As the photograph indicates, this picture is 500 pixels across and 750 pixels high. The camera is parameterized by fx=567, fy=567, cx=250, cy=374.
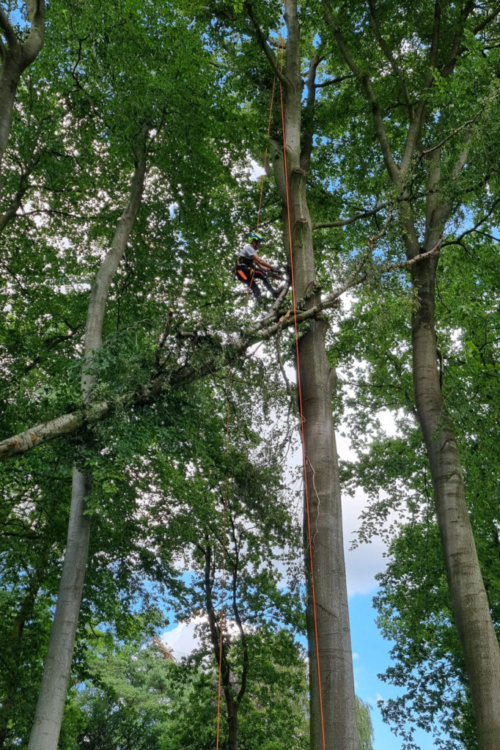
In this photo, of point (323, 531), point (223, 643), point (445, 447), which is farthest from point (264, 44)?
point (223, 643)

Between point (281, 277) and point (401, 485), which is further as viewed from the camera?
point (401, 485)

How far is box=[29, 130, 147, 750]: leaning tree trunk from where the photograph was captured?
254 inches

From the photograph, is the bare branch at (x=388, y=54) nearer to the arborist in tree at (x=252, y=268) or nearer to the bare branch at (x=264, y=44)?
the bare branch at (x=264, y=44)

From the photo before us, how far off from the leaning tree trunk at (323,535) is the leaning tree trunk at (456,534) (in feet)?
5.35

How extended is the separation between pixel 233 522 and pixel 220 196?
7455mm

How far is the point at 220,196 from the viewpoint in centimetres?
1273

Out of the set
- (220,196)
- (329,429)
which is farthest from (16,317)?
(329,429)

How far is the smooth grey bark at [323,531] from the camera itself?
456cm

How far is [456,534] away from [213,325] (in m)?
3.69

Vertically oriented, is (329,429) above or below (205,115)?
below

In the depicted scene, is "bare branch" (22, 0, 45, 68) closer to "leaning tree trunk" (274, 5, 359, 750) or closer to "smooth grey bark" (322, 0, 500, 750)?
"leaning tree trunk" (274, 5, 359, 750)

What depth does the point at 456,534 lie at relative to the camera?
6.56 m

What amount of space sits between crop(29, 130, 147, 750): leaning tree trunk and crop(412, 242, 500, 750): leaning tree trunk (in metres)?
4.36

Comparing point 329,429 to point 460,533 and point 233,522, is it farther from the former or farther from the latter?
point 233,522
